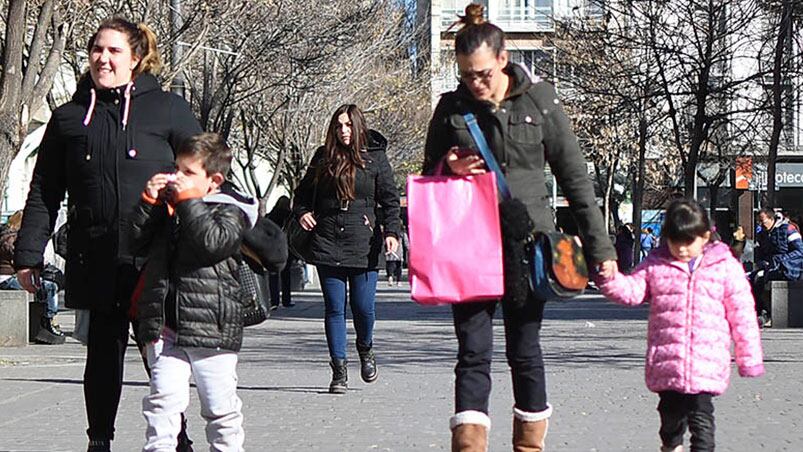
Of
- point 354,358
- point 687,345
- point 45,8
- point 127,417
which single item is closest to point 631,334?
point 354,358

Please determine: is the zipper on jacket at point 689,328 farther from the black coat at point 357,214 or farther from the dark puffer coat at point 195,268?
the black coat at point 357,214

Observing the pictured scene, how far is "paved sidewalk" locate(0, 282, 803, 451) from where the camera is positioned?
325 inches

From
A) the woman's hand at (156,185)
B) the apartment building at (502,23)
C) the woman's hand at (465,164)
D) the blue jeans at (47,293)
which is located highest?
the apartment building at (502,23)

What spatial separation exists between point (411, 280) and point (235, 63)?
80.0ft

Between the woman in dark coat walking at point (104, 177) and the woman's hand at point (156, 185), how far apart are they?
0.37 meters

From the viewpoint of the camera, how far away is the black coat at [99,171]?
22.0ft

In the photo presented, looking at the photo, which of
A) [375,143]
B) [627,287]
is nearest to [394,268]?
[375,143]

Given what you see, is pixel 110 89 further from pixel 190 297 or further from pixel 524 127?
pixel 524 127

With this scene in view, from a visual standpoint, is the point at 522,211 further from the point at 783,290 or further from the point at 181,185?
the point at 783,290

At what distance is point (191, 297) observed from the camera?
6.20 m

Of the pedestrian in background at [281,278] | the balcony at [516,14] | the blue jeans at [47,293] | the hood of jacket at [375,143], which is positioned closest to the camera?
the hood of jacket at [375,143]

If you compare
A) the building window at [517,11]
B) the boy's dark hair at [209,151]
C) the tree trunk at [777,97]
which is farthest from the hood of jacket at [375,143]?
the building window at [517,11]

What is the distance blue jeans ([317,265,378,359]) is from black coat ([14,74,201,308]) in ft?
11.8

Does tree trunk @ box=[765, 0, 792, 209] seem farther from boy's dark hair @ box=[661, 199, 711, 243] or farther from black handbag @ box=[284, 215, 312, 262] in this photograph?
boy's dark hair @ box=[661, 199, 711, 243]
